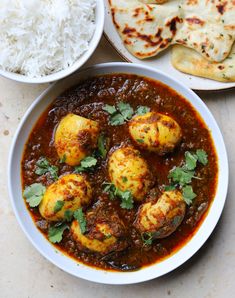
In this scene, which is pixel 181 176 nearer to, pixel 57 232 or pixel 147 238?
pixel 147 238

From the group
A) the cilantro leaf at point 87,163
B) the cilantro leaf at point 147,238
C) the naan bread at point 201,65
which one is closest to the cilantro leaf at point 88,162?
the cilantro leaf at point 87,163

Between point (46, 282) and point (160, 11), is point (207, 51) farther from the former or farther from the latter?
point (46, 282)

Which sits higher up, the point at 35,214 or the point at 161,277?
the point at 35,214

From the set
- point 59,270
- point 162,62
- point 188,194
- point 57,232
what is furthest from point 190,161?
point 59,270

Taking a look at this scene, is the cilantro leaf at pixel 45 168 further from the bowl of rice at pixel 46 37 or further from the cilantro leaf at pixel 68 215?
the bowl of rice at pixel 46 37

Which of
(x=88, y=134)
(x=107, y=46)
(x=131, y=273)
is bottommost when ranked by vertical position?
(x=131, y=273)

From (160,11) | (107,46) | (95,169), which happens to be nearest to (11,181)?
(95,169)
